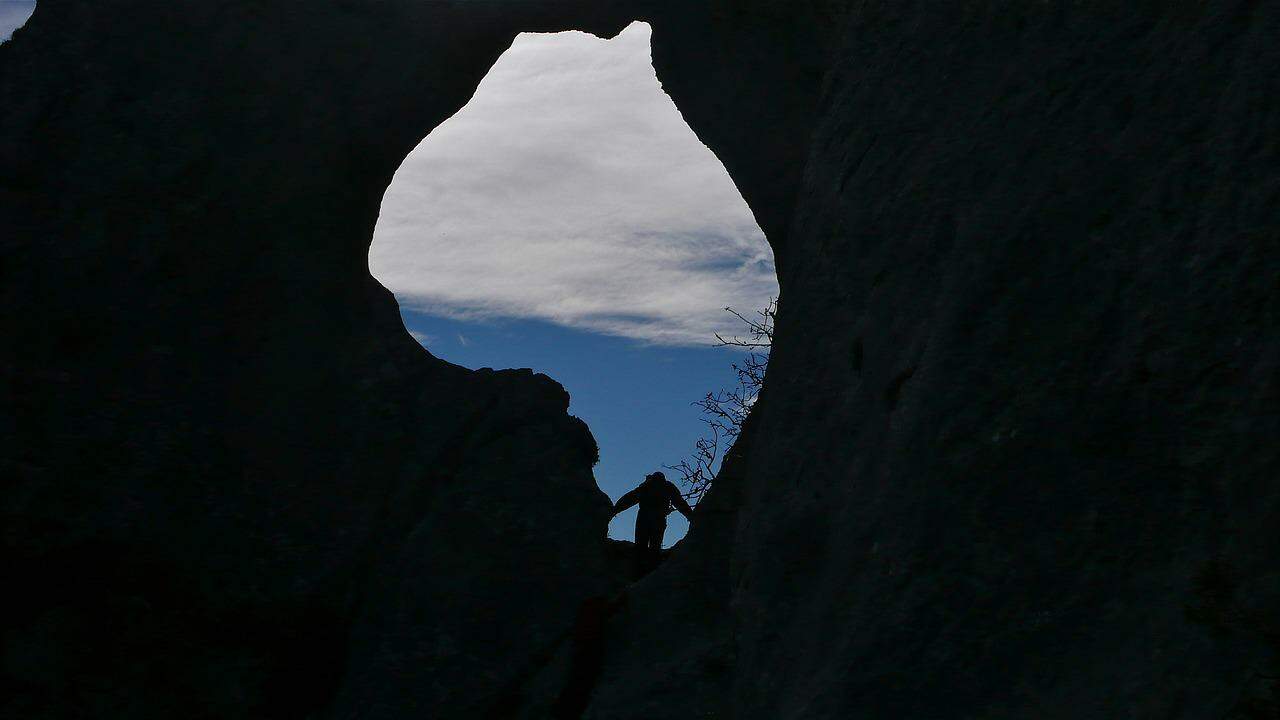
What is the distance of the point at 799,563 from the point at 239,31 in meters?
6.78

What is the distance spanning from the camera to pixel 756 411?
8.98 m

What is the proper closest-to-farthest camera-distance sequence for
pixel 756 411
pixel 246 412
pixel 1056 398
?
pixel 1056 398 < pixel 246 412 < pixel 756 411

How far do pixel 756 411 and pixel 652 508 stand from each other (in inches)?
83.1

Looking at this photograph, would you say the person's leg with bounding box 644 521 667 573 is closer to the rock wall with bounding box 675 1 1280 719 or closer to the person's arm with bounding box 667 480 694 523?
the person's arm with bounding box 667 480 694 523

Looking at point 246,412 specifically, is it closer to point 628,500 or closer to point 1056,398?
point 628,500

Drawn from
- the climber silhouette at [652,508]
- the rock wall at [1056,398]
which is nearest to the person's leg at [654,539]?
the climber silhouette at [652,508]

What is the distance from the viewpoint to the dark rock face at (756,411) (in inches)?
175

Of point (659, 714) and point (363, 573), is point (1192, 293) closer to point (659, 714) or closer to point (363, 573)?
point (659, 714)

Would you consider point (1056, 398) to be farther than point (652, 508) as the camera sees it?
No

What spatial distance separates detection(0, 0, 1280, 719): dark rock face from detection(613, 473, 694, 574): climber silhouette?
1.75m

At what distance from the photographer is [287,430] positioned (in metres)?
Answer: 8.74

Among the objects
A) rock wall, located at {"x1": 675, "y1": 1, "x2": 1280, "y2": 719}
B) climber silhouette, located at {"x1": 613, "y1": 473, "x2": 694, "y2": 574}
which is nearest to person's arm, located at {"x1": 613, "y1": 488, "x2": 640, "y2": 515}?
climber silhouette, located at {"x1": 613, "y1": 473, "x2": 694, "y2": 574}

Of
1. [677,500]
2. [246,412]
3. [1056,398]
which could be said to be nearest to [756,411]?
[677,500]

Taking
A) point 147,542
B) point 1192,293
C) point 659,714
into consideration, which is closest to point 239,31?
point 147,542
